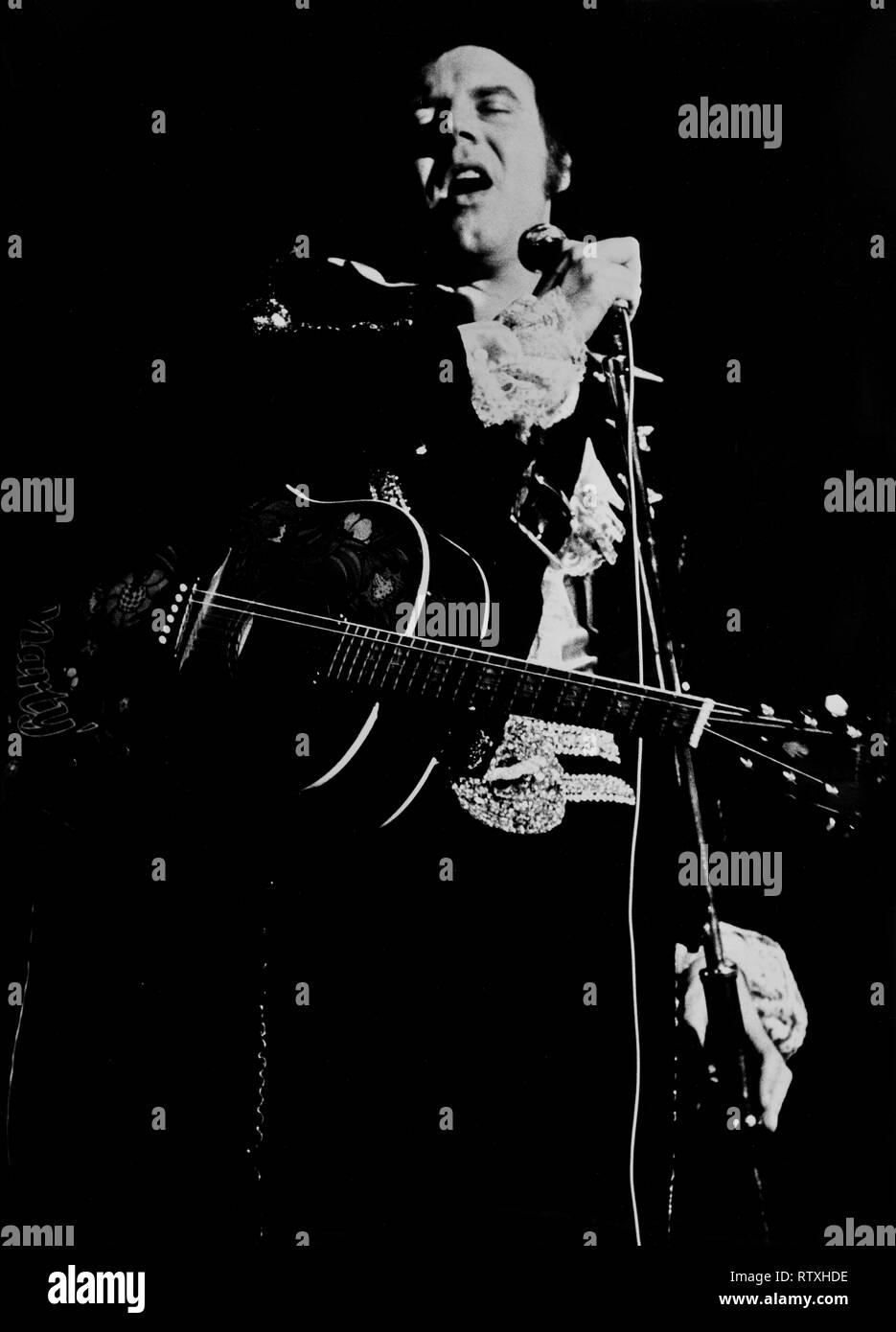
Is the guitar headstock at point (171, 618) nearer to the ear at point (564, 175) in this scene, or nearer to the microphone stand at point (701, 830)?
the microphone stand at point (701, 830)

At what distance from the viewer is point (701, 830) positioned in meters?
1.31

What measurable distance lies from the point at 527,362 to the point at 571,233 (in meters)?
0.19

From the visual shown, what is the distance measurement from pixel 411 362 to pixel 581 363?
9.5 inches

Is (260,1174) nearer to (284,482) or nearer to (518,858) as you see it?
(518,858)

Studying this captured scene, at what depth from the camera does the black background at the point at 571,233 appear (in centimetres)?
132

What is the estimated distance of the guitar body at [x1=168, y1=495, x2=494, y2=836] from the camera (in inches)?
51.2

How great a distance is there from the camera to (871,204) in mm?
1345

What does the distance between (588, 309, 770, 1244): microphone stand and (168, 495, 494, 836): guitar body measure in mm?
238

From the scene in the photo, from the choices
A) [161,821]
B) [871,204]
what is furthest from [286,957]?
[871,204]

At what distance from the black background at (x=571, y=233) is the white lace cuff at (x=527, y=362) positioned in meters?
0.10

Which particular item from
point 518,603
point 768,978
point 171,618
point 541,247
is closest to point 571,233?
point 541,247

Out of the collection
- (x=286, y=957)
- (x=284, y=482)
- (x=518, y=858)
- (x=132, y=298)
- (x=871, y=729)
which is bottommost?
(x=286, y=957)

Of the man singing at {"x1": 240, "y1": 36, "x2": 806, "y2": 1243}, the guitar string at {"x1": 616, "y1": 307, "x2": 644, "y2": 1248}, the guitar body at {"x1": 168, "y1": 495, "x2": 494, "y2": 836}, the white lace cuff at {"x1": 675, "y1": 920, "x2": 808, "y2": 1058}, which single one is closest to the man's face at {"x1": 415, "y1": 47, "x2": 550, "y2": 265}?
the man singing at {"x1": 240, "y1": 36, "x2": 806, "y2": 1243}

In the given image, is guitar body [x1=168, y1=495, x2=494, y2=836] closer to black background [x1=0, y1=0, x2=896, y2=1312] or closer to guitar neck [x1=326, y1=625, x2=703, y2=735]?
guitar neck [x1=326, y1=625, x2=703, y2=735]
